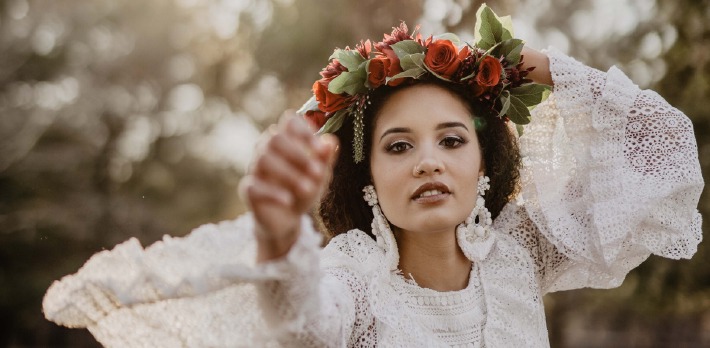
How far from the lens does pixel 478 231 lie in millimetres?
2463

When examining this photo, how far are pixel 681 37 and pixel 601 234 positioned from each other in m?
4.51

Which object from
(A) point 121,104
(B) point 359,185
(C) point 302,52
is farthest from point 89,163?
(B) point 359,185

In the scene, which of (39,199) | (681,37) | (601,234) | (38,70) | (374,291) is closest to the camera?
(374,291)

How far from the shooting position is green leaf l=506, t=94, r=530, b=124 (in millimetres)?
2504

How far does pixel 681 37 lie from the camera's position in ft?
20.4

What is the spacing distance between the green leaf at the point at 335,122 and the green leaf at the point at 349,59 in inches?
6.0

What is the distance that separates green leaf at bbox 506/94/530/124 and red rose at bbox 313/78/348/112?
0.58 m

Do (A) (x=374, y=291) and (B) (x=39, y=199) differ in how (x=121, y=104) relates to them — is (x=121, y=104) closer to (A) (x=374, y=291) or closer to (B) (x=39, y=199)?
(B) (x=39, y=199)

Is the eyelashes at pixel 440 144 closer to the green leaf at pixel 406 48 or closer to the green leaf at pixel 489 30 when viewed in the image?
the green leaf at pixel 406 48

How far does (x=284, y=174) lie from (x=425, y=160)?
90cm

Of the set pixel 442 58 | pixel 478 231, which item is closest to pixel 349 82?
pixel 442 58

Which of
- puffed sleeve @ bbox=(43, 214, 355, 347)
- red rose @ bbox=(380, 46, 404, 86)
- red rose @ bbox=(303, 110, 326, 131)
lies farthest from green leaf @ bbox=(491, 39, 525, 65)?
puffed sleeve @ bbox=(43, 214, 355, 347)

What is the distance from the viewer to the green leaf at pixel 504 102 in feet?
7.98

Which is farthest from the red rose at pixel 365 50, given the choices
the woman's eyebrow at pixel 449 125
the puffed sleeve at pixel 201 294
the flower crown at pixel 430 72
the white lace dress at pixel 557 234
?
the puffed sleeve at pixel 201 294
